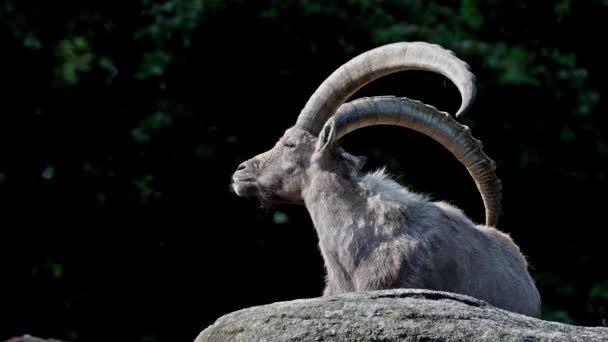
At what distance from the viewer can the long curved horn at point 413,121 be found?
9.39 meters

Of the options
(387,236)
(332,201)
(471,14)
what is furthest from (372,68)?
(471,14)

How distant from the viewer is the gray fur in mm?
9000

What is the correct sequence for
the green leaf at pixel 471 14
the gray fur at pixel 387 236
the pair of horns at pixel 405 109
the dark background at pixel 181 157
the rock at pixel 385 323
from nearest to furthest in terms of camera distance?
1. the rock at pixel 385 323
2. the gray fur at pixel 387 236
3. the pair of horns at pixel 405 109
4. the dark background at pixel 181 157
5. the green leaf at pixel 471 14

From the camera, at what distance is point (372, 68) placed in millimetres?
9836

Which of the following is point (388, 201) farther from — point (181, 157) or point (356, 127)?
point (181, 157)

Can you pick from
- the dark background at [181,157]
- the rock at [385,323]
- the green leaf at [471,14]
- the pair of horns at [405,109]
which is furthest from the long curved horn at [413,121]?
the green leaf at [471,14]

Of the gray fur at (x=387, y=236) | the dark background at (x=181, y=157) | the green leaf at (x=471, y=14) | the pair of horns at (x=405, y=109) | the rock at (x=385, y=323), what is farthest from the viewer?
the green leaf at (x=471, y=14)

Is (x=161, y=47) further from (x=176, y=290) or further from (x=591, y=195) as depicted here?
(x=591, y=195)

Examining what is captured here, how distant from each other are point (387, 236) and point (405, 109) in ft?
3.06

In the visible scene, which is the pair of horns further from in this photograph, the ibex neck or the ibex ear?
the ibex neck

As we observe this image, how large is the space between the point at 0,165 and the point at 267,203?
7505mm

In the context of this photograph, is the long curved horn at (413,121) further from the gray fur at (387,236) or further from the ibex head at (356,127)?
the gray fur at (387,236)

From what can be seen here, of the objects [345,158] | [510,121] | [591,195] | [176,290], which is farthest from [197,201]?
[345,158]

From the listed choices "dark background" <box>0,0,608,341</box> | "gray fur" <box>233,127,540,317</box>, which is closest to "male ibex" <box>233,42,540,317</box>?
"gray fur" <box>233,127,540,317</box>
